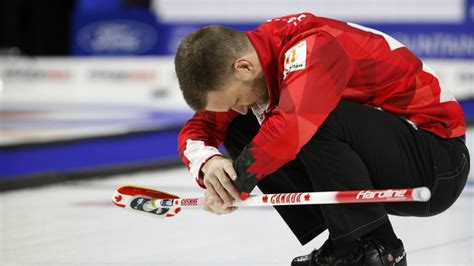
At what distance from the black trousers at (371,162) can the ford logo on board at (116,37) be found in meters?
5.47

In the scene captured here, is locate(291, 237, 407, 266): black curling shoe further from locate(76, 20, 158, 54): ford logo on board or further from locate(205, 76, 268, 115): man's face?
locate(76, 20, 158, 54): ford logo on board

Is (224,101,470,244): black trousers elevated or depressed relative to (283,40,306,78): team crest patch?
depressed

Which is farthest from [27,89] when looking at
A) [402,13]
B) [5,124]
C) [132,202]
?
[132,202]

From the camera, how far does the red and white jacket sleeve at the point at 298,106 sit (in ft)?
4.27

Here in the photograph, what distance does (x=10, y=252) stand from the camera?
1.98 metres

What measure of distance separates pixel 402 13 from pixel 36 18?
4012 mm

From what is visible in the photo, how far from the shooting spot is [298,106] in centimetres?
130

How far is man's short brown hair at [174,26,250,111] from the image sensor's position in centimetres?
132

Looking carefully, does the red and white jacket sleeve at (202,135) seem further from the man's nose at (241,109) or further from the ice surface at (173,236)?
the ice surface at (173,236)

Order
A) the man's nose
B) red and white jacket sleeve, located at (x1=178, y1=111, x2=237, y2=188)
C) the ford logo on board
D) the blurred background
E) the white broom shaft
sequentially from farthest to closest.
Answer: the ford logo on board
the blurred background
red and white jacket sleeve, located at (x1=178, y1=111, x2=237, y2=188)
the man's nose
the white broom shaft

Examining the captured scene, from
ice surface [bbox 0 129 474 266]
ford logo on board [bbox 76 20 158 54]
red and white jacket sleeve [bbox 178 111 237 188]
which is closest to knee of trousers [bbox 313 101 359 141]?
red and white jacket sleeve [bbox 178 111 237 188]

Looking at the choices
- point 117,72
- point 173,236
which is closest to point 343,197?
point 173,236

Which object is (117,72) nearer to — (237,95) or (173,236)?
(173,236)

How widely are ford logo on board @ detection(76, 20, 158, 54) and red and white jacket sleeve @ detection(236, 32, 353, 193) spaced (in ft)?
18.2
